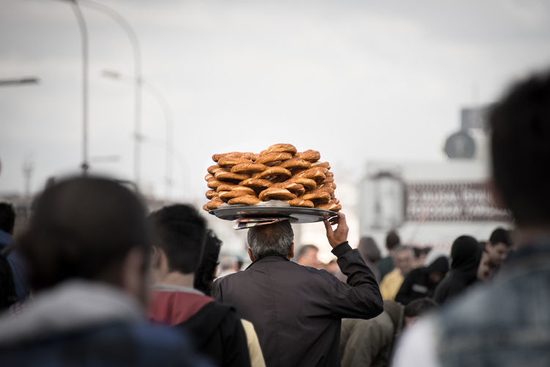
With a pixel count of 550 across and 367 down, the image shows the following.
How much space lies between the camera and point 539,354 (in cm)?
140

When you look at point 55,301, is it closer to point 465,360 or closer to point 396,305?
point 465,360

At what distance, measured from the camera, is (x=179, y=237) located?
115 inches

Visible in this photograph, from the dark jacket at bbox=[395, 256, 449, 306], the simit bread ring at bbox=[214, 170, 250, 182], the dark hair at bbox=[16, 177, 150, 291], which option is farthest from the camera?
the dark jacket at bbox=[395, 256, 449, 306]

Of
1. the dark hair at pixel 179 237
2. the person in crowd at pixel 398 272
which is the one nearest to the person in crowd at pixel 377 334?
the dark hair at pixel 179 237

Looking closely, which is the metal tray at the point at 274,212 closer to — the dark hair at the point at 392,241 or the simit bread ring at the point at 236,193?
the simit bread ring at the point at 236,193

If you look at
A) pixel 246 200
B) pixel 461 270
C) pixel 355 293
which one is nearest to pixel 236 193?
pixel 246 200

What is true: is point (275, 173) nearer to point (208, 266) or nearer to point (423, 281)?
point (208, 266)

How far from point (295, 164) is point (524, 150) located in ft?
10.3

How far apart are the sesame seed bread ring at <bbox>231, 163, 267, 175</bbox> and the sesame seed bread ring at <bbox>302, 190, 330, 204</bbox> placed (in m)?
0.35

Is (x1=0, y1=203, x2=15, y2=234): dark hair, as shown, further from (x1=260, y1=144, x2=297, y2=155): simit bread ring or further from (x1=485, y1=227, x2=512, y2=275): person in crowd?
(x1=485, y1=227, x2=512, y2=275): person in crowd

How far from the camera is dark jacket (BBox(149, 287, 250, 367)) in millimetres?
2865

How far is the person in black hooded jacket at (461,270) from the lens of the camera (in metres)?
6.29

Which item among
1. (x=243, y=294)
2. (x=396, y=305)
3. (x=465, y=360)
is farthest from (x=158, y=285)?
(x=396, y=305)

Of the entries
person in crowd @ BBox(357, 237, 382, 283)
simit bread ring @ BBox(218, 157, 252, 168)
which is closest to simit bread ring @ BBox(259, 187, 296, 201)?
simit bread ring @ BBox(218, 157, 252, 168)
